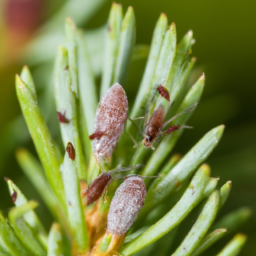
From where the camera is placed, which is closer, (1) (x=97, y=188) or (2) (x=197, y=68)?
(1) (x=97, y=188)

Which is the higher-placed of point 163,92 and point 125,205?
point 163,92

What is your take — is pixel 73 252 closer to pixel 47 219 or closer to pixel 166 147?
pixel 166 147

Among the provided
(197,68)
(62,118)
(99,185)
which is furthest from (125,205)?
(197,68)

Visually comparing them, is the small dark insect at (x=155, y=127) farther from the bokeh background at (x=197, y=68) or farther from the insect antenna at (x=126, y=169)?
the bokeh background at (x=197, y=68)

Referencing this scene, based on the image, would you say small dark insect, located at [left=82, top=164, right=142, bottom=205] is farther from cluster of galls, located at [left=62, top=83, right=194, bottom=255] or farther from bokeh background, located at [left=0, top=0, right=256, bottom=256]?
bokeh background, located at [left=0, top=0, right=256, bottom=256]

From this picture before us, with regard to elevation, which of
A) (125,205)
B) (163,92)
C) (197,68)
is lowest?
(125,205)

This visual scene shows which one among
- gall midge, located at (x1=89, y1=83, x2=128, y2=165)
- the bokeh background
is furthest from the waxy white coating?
the bokeh background

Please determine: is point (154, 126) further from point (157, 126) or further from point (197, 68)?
point (197, 68)

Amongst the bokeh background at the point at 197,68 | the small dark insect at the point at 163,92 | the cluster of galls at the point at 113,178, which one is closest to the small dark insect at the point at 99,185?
the cluster of galls at the point at 113,178
